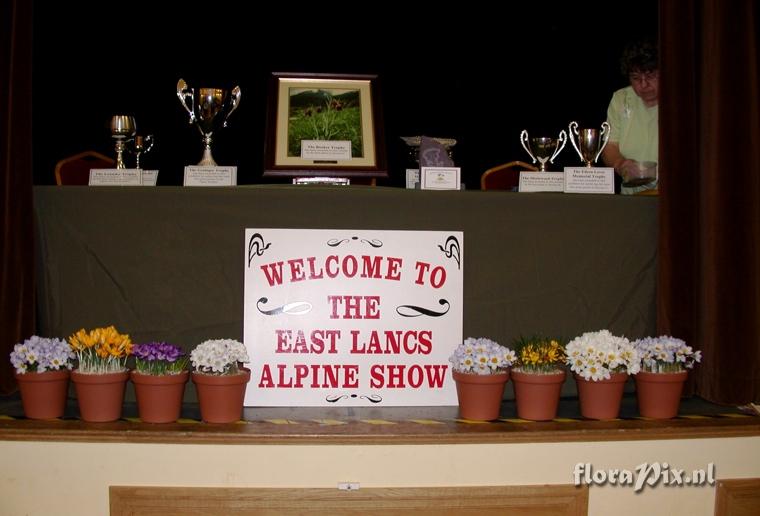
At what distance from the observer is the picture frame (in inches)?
95.1

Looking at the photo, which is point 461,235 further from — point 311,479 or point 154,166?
point 154,166

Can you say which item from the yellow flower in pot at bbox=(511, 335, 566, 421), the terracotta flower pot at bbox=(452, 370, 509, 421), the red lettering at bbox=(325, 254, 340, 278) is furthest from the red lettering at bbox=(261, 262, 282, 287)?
the yellow flower in pot at bbox=(511, 335, 566, 421)

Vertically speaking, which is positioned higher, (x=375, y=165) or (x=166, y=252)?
(x=375, y=165)

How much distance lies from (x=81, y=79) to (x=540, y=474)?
13.5ft

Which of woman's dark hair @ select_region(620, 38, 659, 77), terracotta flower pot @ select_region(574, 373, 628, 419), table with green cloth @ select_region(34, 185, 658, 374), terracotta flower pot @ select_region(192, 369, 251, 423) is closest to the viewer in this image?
terracotta flower pot @ select_region(192, 369, 251, 423)

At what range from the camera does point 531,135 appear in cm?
528

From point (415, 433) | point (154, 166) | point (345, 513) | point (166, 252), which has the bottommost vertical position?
point (345, 513)

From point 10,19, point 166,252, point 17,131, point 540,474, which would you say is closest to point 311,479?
point 540,474

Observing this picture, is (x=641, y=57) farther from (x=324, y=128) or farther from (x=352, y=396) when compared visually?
(x=352, y=396)

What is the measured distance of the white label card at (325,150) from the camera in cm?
242

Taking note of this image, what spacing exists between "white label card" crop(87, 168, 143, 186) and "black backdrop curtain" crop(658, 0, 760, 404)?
1606 mm

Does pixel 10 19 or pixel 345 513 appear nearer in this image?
pixel 345 513

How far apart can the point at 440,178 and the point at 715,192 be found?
0.83 m

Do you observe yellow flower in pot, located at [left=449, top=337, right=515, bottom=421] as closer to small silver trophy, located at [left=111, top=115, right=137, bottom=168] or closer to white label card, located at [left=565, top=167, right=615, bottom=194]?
white label card, located at [left=565, top=167, right=615, bottom=194]
